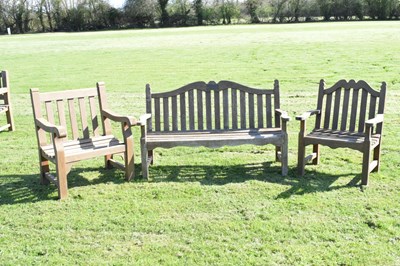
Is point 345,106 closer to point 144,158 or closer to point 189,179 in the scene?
point 189,179

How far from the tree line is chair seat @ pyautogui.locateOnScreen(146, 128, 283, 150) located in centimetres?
7014

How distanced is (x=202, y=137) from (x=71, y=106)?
201 centimetres

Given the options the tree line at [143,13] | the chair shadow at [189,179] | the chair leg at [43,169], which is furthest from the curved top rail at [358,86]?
the tree line at [143,13]

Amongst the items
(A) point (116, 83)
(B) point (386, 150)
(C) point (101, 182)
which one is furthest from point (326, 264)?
(A) point (116, 83)

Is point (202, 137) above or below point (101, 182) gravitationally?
above

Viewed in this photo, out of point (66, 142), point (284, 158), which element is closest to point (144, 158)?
point (66, 142)

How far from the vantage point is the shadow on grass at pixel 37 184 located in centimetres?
641

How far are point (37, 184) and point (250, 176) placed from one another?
125 inches

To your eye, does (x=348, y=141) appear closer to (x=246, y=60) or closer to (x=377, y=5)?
(x=246, y=60)

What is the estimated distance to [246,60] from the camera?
73.5 ft

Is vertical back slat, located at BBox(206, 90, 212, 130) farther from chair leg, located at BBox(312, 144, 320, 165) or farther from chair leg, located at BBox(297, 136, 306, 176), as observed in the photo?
chair leg, located at BBox(312, 144, 320, 165)

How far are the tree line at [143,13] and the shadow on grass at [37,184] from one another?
70.5 m

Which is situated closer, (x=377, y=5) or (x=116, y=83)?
(x=116, y=83)

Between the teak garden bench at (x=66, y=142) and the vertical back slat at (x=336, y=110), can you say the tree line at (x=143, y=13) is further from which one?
the teak garden bench at (x=66, y=142)
